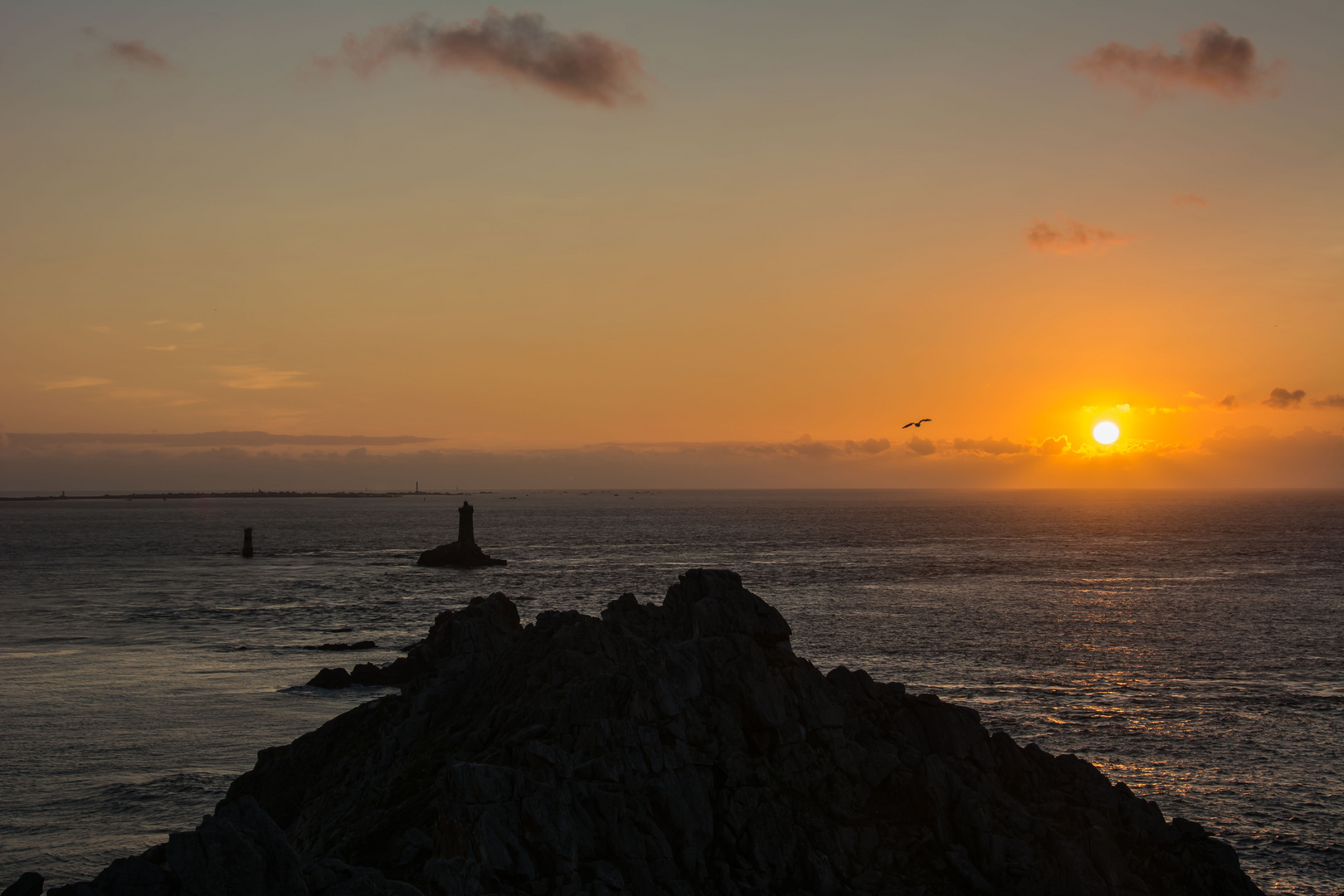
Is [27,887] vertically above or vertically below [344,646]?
above

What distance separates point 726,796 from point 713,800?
0.25m

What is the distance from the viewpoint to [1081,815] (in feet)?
67.5

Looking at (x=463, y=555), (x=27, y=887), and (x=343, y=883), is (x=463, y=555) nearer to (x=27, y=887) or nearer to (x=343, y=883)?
(x=343, y=883)

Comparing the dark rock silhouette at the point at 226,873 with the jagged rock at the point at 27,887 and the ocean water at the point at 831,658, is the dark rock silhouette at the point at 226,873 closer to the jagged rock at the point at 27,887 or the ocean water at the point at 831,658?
the jagged rock at the point at 27,887

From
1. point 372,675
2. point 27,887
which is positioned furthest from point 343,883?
point 372,675

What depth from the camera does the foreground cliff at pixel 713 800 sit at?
678 inches

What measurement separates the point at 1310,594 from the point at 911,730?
77.6 meters

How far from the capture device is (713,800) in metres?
19.2

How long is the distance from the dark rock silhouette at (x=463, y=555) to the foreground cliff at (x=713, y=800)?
93209mm

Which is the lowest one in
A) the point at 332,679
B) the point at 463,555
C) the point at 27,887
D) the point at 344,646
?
the point at 344,646

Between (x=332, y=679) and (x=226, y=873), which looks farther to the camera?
(x=332, y=679)

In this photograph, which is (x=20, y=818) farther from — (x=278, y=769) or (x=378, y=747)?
(x=378, y=747)

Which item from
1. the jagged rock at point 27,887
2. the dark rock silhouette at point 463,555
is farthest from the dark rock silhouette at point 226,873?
the dark rock silhouette at point 463,555

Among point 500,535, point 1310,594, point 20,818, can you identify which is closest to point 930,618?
point 1310,594
